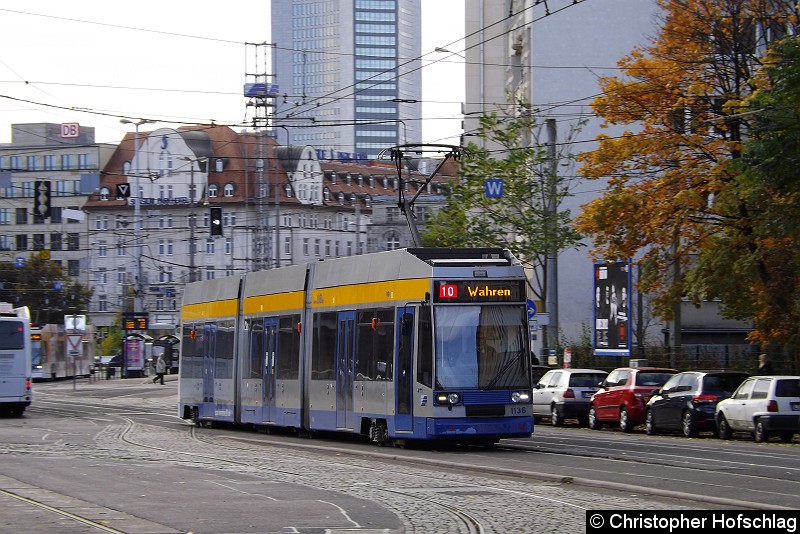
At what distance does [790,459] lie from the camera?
809 inches

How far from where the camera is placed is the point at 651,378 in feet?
107

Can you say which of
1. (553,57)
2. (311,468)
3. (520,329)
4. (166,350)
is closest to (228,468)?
(311,468)

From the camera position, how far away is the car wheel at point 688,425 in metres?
28.7

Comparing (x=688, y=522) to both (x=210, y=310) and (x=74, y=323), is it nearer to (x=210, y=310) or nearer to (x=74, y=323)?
(x=210, y=310)

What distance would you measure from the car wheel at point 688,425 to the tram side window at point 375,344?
8783mm

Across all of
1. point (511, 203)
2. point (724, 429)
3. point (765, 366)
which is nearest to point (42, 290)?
point (511, 203)

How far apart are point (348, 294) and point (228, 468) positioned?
6337 mm

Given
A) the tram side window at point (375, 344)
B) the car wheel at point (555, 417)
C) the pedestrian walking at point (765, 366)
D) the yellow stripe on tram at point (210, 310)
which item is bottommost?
the car wheel at point (555, 417)

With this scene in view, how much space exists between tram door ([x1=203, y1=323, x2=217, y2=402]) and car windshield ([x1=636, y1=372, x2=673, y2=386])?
10.5 meters

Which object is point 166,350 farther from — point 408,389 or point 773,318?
point 408,389

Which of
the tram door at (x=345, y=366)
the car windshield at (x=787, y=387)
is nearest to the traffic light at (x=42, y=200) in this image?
the tram door at (x=345, y=366)

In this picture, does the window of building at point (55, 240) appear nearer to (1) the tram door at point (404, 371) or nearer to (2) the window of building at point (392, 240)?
(2) the window of building at point (392, 240)

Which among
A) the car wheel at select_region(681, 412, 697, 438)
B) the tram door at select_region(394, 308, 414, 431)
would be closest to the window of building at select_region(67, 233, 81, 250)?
the car wheel at select_region(681, 412, 697, 438)

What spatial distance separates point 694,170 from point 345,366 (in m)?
14.5
